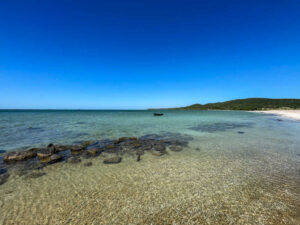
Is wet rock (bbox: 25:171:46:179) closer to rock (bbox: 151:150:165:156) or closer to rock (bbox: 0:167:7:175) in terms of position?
rock (bbox: 0:167:7:175)

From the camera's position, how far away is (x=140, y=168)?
6977mm

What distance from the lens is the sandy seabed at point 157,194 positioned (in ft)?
12.4

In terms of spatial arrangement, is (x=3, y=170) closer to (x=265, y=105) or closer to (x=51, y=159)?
(x=51, y=159)

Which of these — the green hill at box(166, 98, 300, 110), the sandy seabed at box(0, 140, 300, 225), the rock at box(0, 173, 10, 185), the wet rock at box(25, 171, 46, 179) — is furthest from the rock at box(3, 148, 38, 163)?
the green hill at box(166, 98, 300, 110)

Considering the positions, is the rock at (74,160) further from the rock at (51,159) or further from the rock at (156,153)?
the rock at (156,153)

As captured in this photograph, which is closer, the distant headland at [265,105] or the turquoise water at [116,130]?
the turquoise water at [116,130]

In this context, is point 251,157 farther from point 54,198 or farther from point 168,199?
point 54,198

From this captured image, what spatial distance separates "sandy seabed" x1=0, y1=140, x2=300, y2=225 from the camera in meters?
3.78

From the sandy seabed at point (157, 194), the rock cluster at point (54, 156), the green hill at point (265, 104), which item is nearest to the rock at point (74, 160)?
the rock cluster at point (54, 156)

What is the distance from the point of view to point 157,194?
481cm

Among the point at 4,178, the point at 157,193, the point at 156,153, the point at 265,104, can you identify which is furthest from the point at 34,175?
the point at 265,104

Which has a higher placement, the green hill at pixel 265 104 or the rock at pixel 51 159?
the green hill at pixel 265 104

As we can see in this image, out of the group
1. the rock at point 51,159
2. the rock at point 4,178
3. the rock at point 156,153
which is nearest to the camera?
the rock at point 4,178

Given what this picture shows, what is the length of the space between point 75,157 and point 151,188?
6.46 meters
